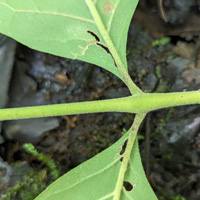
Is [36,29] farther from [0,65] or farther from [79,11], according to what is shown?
[0,65]

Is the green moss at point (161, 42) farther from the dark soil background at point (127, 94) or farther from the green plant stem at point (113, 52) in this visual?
the green plant stem at point (113, 52)

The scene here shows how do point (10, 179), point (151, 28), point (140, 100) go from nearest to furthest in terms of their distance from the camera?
1. point (140, 100)
2. point (10, 179)
3. point (151, 28)

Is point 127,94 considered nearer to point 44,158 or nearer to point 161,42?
point 161,42

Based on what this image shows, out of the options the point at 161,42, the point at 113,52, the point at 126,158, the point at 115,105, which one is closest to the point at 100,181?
the point at 126,158

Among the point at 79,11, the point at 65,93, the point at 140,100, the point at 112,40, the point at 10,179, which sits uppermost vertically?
the point at 79,11

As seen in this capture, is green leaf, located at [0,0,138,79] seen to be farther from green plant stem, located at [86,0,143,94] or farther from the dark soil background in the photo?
the dark soil background

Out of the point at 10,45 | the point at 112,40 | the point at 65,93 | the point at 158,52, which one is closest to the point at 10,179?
the point at 65,93

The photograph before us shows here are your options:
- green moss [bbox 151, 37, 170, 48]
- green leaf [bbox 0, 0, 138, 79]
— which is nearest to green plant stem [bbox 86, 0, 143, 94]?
green leaf [bbox 0, 0, 138, 79]

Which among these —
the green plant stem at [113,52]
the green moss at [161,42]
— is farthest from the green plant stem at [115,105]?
the green moss at [161,42]
